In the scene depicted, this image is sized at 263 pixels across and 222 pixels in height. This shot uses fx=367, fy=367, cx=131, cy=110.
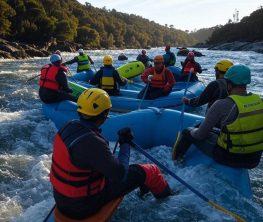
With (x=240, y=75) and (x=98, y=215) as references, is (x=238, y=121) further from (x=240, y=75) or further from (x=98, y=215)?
(x=98, y=215)

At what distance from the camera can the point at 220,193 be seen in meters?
4.68

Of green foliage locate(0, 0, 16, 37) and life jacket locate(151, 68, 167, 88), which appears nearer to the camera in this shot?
life jacket locate(151, 68, 167, 88)

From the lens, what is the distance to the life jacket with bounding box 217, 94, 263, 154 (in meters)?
4.11

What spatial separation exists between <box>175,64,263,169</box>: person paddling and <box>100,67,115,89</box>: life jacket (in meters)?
5.33

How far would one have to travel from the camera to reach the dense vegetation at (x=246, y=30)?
55.4 m

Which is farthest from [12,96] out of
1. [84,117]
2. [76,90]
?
[84,117]

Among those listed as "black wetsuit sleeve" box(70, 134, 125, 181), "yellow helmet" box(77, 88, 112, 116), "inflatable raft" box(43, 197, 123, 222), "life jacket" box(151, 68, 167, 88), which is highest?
"yellow helmet" box(77, 88, 112, 116)

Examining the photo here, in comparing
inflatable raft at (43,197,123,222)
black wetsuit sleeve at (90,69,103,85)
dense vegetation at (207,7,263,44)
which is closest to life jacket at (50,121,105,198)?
inflatable raft at (43,197,123,222)

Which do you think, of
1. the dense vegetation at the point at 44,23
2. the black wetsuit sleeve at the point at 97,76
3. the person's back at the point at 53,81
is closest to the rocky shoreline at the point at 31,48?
the dense vegetation at the point at 44,23

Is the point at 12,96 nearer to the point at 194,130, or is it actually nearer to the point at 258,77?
the point at 194,130

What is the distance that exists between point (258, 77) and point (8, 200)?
1531 centimetres

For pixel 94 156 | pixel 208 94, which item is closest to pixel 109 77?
pixel 208 94

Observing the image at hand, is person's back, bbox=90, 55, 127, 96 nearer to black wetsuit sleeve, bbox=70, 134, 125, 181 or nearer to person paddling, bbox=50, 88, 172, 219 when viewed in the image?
person paddling, bbox=50, 88, 172, 219

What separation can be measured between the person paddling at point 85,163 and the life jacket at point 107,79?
19.8ft
